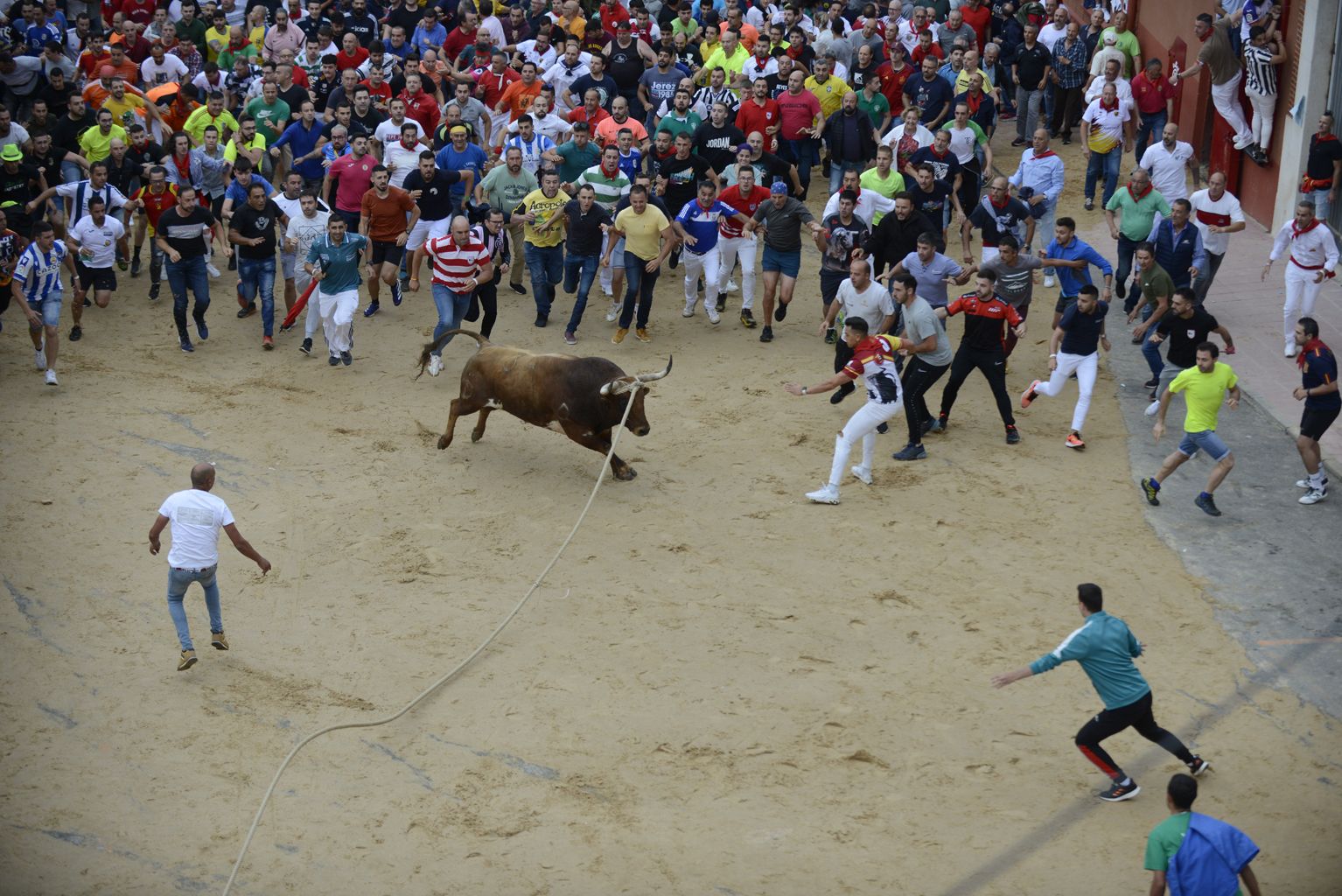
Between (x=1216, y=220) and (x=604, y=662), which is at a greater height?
(x=1216, y=220)

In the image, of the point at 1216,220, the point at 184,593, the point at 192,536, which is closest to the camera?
the point at 192,536

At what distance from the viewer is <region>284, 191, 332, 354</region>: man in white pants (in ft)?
55.0

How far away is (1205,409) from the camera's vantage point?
13.0 m

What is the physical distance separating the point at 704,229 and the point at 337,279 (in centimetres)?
403

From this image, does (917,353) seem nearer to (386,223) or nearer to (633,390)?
(633,390)

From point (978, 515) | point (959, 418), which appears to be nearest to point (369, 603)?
point (978, 515)

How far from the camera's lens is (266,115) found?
64.7 ft

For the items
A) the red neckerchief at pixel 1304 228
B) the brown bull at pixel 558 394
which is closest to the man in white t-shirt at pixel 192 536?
the brown bull at pixel 558 394

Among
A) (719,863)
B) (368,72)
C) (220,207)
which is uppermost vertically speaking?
(368,72)

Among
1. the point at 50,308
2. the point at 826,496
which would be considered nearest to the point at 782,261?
the point at 826,496

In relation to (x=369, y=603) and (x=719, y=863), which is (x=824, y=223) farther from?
(x=719, y=863)

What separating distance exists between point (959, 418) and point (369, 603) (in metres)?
6.41

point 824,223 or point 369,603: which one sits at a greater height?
point 824,223

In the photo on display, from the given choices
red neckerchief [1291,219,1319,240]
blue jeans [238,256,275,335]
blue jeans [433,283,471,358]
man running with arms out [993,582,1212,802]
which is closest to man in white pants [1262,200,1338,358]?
red neckerchief [1291,219,1319,240]
